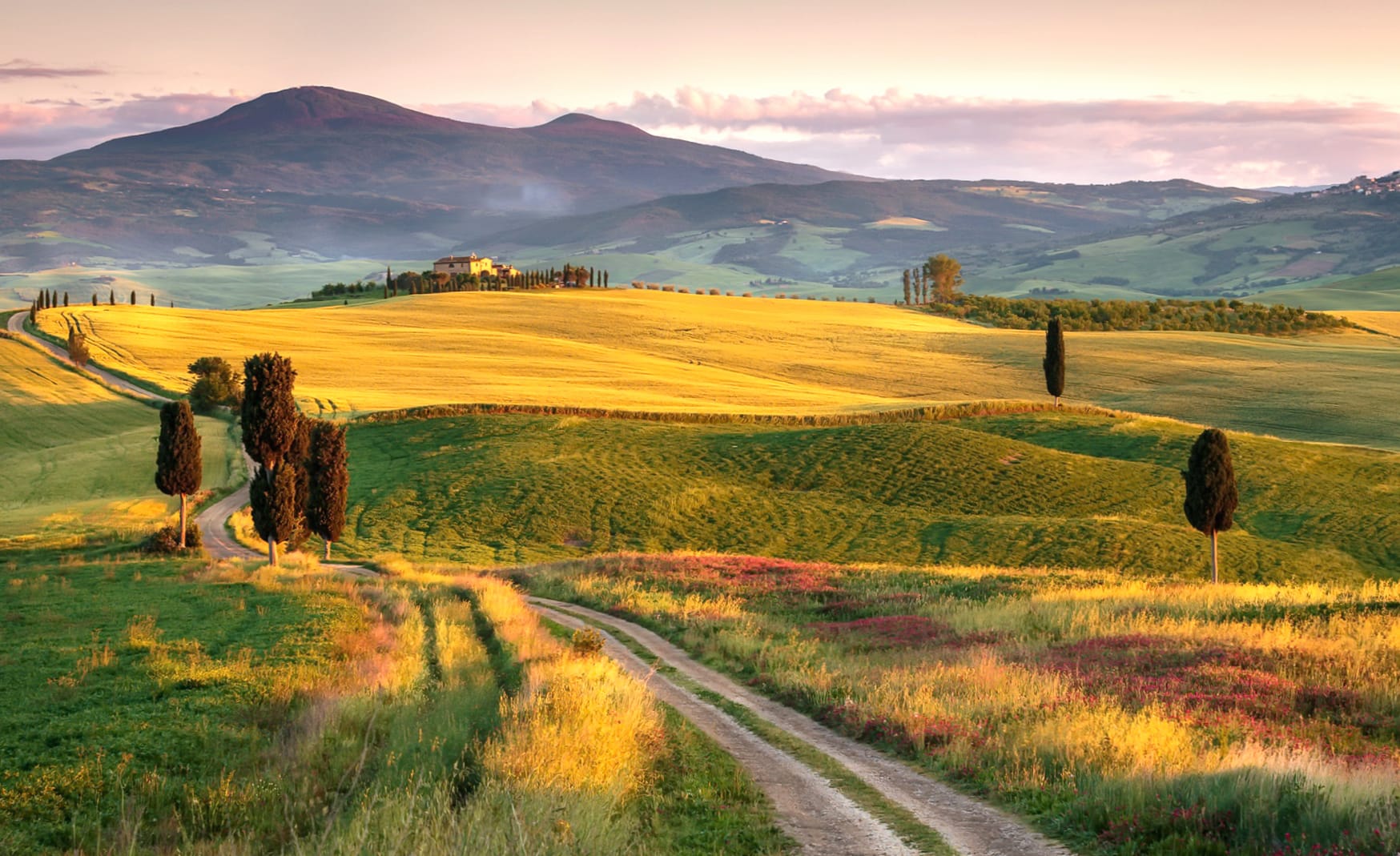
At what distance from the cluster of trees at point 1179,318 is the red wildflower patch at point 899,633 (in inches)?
5245

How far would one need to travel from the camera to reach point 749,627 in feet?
103

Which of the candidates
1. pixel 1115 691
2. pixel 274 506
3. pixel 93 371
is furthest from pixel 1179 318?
pixel 1115 691

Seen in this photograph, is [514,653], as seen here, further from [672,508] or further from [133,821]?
[672,508]

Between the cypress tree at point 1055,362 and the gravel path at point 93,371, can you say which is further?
the gravel path at point 93,371

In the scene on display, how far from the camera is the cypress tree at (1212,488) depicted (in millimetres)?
51562

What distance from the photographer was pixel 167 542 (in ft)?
173

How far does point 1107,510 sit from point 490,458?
36.6m

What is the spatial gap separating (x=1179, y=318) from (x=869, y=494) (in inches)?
4534

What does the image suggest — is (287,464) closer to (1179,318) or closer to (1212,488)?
(1212,488)

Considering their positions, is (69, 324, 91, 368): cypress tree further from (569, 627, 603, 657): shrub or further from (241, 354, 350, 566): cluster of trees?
(569, 627, 603, 657): shrub

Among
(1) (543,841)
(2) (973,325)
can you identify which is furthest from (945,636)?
(2) (973,325)

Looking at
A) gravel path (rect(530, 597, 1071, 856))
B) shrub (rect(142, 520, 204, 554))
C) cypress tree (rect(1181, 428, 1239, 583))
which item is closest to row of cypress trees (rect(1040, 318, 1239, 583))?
cypress tree (rect(1181, 428, 1239, 583))

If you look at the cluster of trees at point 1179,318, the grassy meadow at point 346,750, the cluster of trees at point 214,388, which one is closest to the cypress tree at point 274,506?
the grassy meadow at point 346,750

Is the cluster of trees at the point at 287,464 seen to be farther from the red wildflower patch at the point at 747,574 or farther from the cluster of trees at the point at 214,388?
the cluster of trees at the point at 214,388
